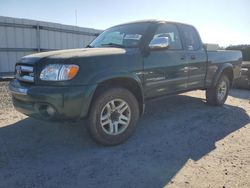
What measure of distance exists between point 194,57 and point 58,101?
3.20 m

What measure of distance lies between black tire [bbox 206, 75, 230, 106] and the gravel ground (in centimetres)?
95

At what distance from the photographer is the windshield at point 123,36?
177 inches

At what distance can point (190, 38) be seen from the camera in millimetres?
5625

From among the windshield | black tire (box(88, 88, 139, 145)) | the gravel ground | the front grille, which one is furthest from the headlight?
the windshield

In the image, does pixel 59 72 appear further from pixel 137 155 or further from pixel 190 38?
pixel 190 38

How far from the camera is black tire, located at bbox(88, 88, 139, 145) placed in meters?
3.70

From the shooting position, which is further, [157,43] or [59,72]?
[157,43]

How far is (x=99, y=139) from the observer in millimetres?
3799

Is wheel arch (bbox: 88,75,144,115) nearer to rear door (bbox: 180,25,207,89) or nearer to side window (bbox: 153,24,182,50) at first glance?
side window (bbox: 153,24,182,50)

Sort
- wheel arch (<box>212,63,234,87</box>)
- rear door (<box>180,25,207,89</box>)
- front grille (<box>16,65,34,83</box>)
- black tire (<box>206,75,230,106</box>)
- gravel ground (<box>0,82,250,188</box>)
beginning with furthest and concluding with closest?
black tire (<box>206,75,230,106</box>)
wheel arch (<box>212,63,234,87</box>)
rear door (<box>180,25,207,89</box>)
front grille (<box>16,65,34,83</box>)
gravel ground (<box>0,82,250,188</box>)

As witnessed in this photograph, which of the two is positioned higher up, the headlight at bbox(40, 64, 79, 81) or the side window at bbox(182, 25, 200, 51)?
the side window at bbox(182, 25, 200, 51)

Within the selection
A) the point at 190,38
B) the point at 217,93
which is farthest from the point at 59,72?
the point at 217,93

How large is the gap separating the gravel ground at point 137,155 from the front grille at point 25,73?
3.21 feet

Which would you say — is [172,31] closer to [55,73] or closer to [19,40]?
[55,73]
